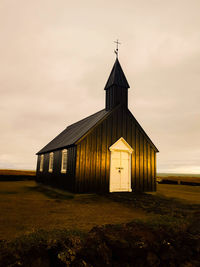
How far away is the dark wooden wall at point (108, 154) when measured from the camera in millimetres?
13156

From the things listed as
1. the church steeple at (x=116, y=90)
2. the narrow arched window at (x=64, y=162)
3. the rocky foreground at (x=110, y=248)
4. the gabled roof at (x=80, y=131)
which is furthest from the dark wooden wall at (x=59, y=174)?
the rocky foreground at (x=110, y=248)

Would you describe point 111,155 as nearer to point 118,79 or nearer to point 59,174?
point 59,174

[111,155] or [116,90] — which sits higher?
[116,90]

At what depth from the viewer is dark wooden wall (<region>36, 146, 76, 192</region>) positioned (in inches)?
521

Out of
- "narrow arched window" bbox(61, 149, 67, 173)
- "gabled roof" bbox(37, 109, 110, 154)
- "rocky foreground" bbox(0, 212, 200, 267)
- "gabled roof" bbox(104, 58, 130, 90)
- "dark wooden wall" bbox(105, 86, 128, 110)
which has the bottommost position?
"rocky foreground" bbox(0, 212, 200, 267)

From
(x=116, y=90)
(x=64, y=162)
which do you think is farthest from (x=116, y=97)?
(x=64, y=162)

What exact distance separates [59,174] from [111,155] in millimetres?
4994

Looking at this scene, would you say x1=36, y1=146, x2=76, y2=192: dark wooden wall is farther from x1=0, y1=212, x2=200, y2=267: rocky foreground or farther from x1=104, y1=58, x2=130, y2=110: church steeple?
x1=0, y1=212, x2=200, y2=267: rocky foreground

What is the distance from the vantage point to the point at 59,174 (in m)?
16.0

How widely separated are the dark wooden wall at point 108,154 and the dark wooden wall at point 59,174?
618 millimetres

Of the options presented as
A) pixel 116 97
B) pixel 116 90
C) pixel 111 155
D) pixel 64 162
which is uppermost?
pixel 116 90

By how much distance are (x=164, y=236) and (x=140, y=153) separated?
38.7 ft

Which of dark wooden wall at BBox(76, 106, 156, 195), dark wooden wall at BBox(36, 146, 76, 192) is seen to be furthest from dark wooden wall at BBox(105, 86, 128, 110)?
dark wooden wall at BBox(36, 146, 76, 192)

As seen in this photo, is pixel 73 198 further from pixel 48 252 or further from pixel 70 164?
pixel 48 252
